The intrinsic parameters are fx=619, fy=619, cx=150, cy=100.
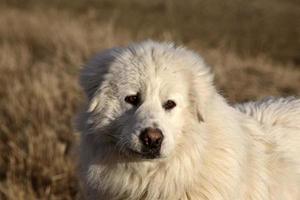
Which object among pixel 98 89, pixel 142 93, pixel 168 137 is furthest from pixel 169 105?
pixel 98 89

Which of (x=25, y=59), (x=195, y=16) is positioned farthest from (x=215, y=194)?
(x=195, y=16)

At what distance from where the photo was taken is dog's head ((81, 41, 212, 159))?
407 centimetres

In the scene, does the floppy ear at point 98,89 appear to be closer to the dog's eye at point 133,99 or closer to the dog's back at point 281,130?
the dog's eye at point 133,99

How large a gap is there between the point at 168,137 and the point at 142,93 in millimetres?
382

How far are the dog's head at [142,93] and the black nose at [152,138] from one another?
0.32 feet

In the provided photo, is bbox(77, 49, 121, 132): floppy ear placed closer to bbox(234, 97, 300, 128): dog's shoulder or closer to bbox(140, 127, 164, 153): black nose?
bbox(140, 127, 164, 153): black nose

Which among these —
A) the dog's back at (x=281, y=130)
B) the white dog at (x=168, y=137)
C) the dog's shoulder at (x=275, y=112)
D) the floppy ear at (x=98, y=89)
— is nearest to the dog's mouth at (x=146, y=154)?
the white dog at (x=168, y=137)

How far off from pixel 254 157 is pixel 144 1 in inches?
695

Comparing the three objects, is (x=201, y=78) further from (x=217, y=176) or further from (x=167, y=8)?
(x=167, y=8)

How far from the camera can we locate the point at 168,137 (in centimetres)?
391

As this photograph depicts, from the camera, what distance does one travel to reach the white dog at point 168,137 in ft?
13.3

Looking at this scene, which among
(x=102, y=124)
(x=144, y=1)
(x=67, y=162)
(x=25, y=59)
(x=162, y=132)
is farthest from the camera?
(x=144, y=1)

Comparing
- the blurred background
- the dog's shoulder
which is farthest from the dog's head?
the blurred background

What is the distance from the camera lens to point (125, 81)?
4172 millimetres
